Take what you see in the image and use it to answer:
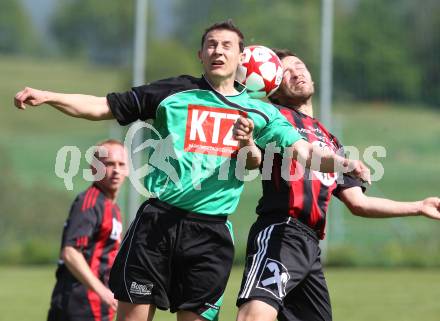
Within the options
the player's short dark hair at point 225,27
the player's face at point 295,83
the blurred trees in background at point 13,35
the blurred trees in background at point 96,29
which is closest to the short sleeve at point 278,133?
the player's short dark hair at point 225,27

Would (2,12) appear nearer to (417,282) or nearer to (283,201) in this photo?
(417,282)

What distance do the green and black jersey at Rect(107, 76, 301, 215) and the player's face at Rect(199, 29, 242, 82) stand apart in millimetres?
92

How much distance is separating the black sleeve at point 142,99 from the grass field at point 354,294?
5398 millimetres

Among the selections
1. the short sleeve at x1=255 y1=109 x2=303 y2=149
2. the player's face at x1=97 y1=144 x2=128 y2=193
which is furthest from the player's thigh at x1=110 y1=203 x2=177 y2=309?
the player's face at x1=97 y1=144 x2=128 y2=193

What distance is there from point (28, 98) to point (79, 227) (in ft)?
6.19

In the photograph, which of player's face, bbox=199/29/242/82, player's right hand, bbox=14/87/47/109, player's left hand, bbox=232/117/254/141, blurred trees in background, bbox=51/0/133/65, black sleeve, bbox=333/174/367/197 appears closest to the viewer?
player's right hand, bbox=14/87/47/109

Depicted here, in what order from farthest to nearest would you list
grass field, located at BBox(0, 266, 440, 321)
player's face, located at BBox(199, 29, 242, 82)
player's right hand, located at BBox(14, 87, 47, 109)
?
grass field, located at BBox(0, 266, 440, 321)
player's face, located at BBox(199, 29, 242, 82)
player's right hand, located at BBox(14, 87, 47, 109)

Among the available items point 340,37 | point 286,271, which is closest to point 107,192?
point 286,271

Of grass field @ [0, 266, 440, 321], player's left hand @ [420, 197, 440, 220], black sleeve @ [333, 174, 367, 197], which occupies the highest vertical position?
black sleeve @ [333, 174, 367, 197]

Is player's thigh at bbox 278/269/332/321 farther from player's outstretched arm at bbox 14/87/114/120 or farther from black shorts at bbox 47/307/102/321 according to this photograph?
player's outstretched arm at bbox 14/87/114/120

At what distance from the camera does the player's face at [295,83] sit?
585 cm

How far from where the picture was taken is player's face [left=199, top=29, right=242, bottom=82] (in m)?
5.09

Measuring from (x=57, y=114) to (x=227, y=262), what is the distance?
684 inches

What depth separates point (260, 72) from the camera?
220 inches
